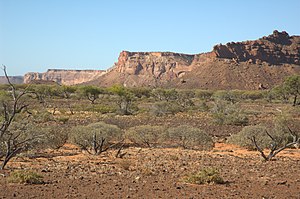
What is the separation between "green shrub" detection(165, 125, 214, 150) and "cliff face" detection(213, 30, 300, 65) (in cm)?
11858

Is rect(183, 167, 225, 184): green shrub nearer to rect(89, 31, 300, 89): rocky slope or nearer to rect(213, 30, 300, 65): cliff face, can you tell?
rect(89, 31, 300, 89): rocky slope

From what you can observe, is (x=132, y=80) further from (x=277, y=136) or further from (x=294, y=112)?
(x=277, y=136)

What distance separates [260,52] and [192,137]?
412 feet

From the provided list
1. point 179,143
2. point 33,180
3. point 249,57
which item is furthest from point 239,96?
point 33,180

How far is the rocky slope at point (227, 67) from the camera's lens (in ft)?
417

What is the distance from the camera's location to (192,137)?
23.8 metres

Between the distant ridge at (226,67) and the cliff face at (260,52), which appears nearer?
the distant ridge at (226,67)

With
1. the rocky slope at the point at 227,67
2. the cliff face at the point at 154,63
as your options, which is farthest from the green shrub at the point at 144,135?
the cliff face at the point at 154,63

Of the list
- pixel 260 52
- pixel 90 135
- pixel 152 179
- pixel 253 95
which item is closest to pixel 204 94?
pixel 253 95

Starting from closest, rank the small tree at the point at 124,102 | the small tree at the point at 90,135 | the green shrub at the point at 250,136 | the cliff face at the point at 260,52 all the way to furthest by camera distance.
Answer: the small tree at the point at 90,135 → the green shrub at the point at 250,136 → the small tree at the point at 124,102 → the cliff face at the point at 260,52

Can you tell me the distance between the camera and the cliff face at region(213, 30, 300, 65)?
463 ft

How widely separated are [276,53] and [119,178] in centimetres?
13892

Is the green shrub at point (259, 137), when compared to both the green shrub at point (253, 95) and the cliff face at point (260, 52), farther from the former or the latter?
the cliff face at point (260, 52)

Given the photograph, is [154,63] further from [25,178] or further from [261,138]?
[25,178]
